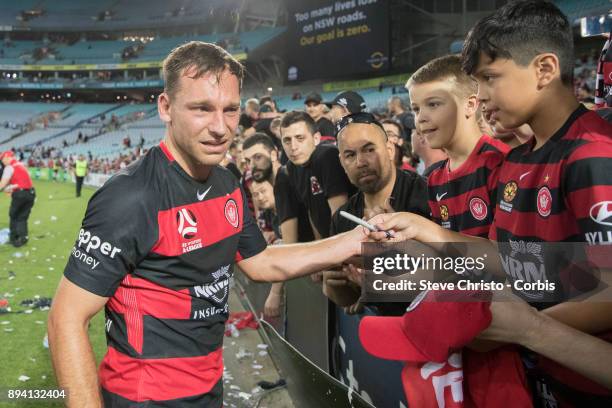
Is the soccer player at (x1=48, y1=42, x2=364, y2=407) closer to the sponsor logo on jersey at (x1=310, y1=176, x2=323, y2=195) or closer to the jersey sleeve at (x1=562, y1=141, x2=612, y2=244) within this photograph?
the jersey sleeve at (x1=562, y1=141, x2=612, y2=244)

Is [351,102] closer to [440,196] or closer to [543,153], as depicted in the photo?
[440,196]

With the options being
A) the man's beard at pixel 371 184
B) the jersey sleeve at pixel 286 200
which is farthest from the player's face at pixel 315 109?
the man's beard at pixel 371 184

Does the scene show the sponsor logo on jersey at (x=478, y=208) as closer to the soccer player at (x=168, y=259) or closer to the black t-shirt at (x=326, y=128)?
the soccer player at (x=168, y=259)

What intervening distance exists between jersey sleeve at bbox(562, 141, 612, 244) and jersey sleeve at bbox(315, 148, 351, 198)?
8.73 feet

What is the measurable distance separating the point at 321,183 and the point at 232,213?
2.08 meters

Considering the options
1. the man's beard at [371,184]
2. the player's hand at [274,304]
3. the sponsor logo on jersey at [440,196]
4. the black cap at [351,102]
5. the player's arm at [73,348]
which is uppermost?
the black cap at [351,102]

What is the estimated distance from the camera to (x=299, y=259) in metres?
2.58

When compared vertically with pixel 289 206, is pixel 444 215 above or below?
above

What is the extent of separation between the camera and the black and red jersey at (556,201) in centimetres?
139

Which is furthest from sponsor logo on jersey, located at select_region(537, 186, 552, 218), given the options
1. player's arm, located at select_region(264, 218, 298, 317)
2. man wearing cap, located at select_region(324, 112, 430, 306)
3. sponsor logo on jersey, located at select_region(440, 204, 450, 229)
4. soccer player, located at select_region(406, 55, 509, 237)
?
player's arm, located at select_region(264, 218, 298, 317)

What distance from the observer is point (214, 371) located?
7.32 ft

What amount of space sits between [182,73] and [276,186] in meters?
2.89

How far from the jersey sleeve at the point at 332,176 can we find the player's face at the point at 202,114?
6.78ft

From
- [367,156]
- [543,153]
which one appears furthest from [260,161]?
[543,153]
